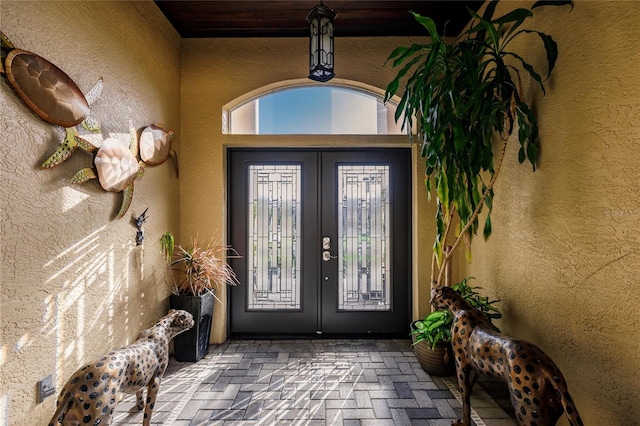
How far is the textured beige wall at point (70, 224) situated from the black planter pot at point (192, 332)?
0.23 metres

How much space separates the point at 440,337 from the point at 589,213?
53.9 inches

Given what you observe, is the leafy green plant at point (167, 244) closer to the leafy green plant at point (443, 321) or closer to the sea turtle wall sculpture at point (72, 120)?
the sea turtle wall sculpture at point (72, 120)

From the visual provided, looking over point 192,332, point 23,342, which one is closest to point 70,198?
point 23,342

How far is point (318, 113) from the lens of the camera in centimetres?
342

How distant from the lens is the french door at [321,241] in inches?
135

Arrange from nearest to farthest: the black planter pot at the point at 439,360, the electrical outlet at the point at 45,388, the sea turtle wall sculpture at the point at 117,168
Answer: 1. the electrical outlet at the point at 45,388
2. the sea turtle wall sculpture at the point at 117,168
3. the black planter pot at the point at 439,360

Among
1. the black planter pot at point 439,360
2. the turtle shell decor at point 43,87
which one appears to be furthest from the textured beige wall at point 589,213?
the turtle shell decor at point 43,87

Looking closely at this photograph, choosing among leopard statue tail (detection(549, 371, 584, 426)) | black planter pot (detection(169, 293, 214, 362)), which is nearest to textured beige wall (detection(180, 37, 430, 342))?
black planter pot (detection(169, 293, 214, 362))

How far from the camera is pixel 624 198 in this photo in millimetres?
1468

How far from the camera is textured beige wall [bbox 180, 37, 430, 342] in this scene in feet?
10.9

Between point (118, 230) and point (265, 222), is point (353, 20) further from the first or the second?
point (118, 230)

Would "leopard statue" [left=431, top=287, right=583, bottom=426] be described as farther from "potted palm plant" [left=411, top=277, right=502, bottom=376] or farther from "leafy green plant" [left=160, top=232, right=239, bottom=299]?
"leafy green plant" [left=160, top=232, right=239, bottom=299]

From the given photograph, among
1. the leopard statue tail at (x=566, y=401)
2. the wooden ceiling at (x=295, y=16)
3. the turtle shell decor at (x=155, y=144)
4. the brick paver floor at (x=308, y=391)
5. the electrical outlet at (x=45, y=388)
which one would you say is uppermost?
the wooden ceiling at (x=295, y=16)

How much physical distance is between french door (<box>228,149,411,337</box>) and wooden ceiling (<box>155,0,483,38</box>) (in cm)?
120
